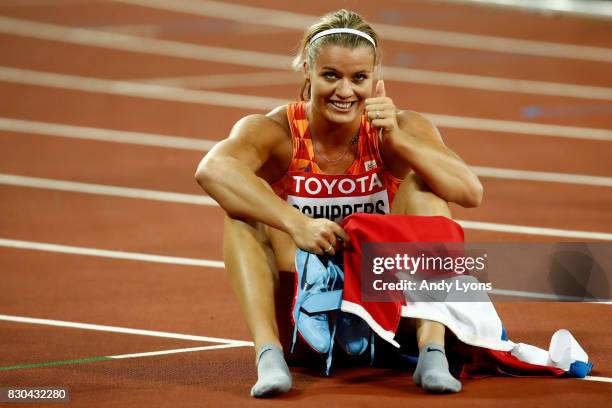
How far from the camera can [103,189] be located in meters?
7.92

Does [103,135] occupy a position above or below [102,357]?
above

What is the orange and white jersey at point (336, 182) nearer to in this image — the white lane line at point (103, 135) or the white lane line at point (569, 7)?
the white lane line at point (103, 135)

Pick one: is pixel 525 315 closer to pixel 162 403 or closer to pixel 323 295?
pixel 323 295

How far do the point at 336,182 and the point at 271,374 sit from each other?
90 centimetres

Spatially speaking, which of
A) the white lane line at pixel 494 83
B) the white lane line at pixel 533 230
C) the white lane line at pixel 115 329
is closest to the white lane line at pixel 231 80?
the white lane line at pixel 494 83

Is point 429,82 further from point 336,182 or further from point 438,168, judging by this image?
point 438,168

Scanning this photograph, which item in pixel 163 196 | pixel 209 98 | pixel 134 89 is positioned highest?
pixel 134 89

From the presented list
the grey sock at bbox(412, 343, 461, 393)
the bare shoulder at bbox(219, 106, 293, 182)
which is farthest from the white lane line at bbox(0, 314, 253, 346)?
the grey sock at bbox(412, 343, 461, 393)

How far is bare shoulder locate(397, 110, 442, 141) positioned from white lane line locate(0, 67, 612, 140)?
4.62 metres

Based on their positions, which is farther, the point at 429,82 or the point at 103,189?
the point at 429,82

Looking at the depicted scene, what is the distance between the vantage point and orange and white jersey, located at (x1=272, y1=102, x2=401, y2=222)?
4715 millimetres

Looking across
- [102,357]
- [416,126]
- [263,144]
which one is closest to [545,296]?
[416,126]

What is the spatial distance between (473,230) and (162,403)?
3131 millimetres

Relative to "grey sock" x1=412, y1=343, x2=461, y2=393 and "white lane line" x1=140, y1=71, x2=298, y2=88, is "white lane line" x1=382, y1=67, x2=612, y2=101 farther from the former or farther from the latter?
"grey sock" x1=412, y1=343, x2=461, y2=393
